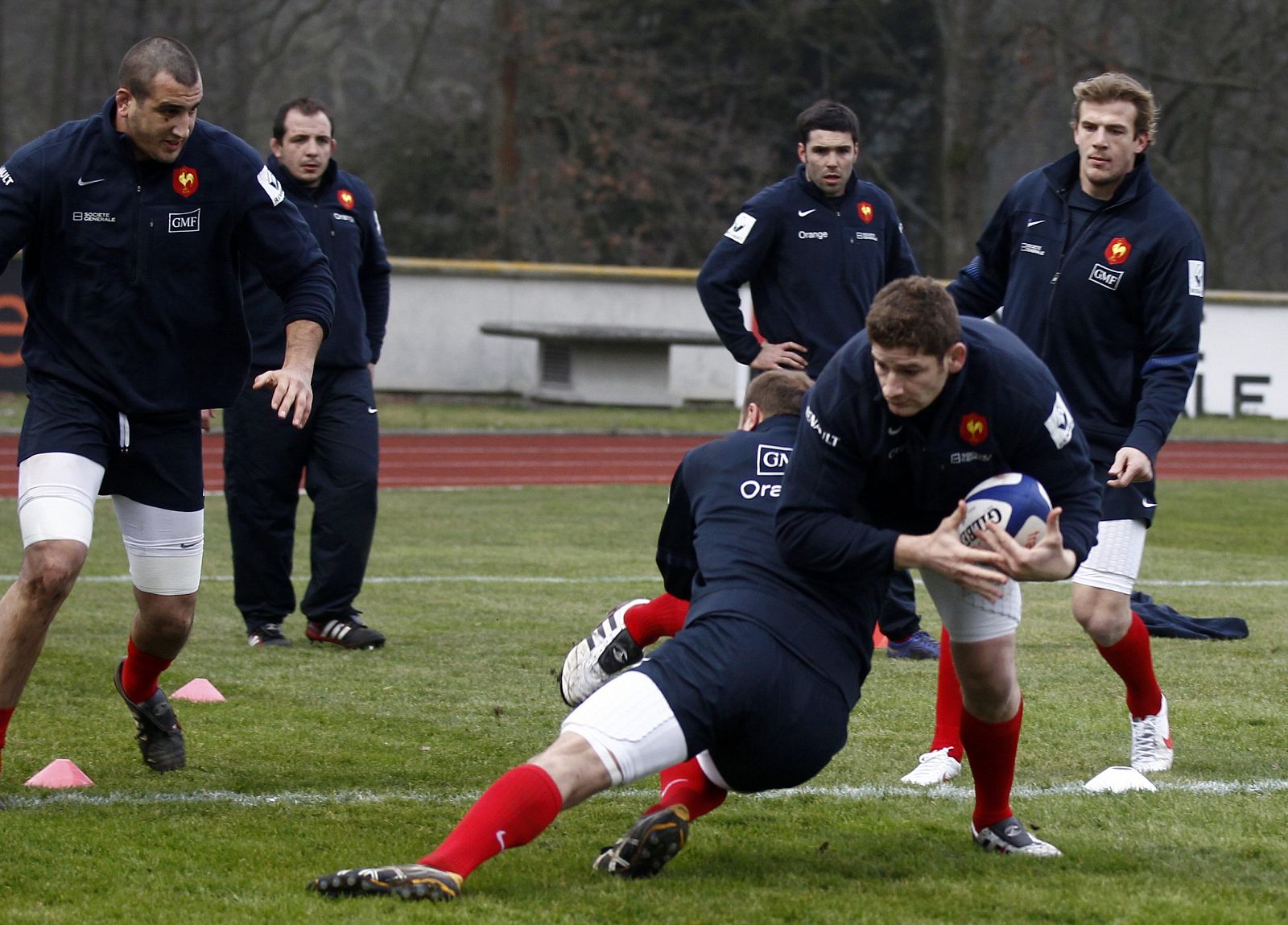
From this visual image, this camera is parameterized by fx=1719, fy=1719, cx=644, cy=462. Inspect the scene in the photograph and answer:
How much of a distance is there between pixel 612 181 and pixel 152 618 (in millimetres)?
27613

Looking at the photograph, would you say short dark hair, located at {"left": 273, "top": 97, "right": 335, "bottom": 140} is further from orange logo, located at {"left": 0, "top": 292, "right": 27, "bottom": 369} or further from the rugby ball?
orange logo, located at {"left": 0, "top": 292, "right": 27, "bottom": 369}

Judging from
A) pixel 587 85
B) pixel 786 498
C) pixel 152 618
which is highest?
pixel 587 85

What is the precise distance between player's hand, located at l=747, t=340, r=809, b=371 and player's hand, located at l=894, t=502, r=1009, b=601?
299 centimetres

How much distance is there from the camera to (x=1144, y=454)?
503 cm

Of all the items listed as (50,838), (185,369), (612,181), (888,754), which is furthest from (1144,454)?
(612,181)

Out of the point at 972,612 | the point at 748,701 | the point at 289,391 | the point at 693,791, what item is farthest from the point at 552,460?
the point at 748,701

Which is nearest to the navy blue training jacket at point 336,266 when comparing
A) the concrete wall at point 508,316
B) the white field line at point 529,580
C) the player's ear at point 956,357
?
the white field line at point 529,580

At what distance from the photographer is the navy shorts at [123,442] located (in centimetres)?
490

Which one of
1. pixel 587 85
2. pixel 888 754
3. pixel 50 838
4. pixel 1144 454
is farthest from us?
pixel 587 85

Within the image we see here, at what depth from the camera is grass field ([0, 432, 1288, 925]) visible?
4.00m

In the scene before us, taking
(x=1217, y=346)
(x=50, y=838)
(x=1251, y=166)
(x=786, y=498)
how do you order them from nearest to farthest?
(x=786, y=498)
(x=50, y=838)
(x=1217, y=346)
(x=1251, y=166)

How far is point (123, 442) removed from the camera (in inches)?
197

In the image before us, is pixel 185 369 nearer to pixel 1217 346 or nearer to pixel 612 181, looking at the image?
pixel 1217 346

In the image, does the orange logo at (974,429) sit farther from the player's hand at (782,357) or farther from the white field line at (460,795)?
the player's hand at (782,357)
